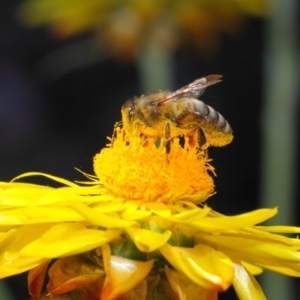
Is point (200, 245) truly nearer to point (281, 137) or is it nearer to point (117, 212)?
point (117, 212)

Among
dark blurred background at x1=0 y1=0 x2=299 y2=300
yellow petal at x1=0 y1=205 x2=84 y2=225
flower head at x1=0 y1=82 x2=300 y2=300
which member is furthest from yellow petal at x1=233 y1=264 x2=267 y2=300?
dark blurred background at x1=0 y1=0 x2=299 y2=300

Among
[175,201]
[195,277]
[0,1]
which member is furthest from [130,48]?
[195,277]

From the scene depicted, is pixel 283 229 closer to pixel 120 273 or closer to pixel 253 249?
pixel 253 249

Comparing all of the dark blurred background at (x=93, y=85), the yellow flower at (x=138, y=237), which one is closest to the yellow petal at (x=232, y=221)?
the yellow flower at (x=138, y=237)

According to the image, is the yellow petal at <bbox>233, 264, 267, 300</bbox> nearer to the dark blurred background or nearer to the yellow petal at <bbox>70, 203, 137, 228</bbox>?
the yellow petal at <bbox>70, 203, 137, 228</bbox>

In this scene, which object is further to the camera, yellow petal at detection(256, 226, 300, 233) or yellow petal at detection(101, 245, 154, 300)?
yellow petal at detection(256, 226, 300, 233)

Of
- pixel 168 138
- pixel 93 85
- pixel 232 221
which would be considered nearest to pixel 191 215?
pixel 232 221
